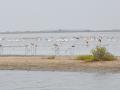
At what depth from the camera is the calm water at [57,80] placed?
2278cm

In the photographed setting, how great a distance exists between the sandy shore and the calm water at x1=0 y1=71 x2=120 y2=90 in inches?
44.7

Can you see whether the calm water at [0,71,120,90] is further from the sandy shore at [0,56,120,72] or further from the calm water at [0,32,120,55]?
the calm water at [0,32,120,55]

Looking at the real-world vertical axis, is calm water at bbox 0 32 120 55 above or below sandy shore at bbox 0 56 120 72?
below

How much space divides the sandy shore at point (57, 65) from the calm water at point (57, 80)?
1134mm

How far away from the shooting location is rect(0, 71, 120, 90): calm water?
22778mm

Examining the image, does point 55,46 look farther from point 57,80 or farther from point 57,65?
point 57,80

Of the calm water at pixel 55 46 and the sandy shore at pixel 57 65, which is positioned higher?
the sandy shore at pixel 57 65

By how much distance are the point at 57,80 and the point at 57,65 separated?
4.80 m

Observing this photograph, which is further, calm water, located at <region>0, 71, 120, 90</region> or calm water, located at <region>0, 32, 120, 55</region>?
calm water, located at <region>0, 32, 120, 55</region>

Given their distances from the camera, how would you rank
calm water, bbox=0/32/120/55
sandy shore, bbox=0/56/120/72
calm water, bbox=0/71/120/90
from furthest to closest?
calm water, bbox=0/32/120/55
sandy shore, bbox=0/56/120/72
calm water, bbox=0/71/120/90

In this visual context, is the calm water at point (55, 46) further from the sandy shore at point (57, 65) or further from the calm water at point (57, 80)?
the calm water at point (57, 80)

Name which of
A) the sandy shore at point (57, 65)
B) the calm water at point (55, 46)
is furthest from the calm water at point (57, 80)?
the calm water at point (55, 46)

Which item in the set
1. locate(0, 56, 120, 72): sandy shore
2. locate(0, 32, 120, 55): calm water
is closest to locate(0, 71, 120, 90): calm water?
locate(0, 56, 120, 72): sandy shore

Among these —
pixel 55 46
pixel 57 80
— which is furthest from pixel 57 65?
pixel 55 46
